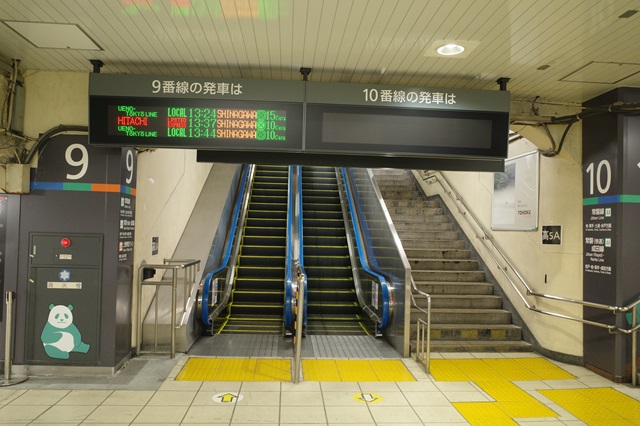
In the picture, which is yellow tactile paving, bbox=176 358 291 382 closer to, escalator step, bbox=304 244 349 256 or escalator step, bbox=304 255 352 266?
escalator step, bbox=304 255 352 266

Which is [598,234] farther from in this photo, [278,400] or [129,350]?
[129,350]

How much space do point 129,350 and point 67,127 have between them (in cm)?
251

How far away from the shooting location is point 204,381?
14.9 feet

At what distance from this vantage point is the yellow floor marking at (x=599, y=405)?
389cm

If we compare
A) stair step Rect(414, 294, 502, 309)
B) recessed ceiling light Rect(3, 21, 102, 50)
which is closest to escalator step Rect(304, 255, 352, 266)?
stair step Rect(414, 294, 502, 309)

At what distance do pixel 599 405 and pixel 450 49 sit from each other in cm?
352

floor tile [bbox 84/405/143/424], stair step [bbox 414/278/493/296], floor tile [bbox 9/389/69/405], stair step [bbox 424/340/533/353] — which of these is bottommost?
floor tile [bbox 84/405/143/424]

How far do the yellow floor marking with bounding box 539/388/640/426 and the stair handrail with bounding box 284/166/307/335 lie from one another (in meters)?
2.78

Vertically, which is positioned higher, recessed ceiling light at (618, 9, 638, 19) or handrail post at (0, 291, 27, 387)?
recessed ceiling light at (618, 9, 638, 19)

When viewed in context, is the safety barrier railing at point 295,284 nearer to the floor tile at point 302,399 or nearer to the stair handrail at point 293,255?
the stair handrail at point 293,255

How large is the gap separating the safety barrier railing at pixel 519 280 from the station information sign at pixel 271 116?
97.9 inches

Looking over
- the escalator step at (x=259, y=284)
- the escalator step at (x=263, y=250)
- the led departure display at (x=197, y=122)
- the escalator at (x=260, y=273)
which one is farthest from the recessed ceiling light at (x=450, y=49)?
the escalator step at (x=263, y=250)

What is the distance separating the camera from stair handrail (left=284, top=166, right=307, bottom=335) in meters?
6.04

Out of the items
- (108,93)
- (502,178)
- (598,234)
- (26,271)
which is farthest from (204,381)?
(502,178)
